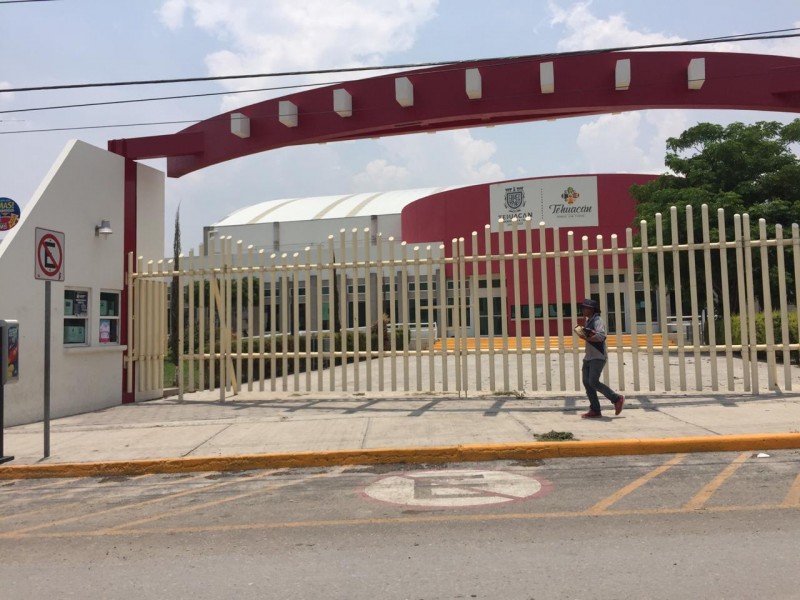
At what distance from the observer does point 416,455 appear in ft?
23.3

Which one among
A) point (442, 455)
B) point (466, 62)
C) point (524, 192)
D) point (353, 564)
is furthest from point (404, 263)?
point (524, 192)

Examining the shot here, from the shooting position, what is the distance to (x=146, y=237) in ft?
43.1

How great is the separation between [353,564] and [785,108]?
1102cm

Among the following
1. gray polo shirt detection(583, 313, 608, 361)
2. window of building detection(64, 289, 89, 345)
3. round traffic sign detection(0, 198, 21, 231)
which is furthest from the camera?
round traffic sign detection(0, 198, 21, 231)

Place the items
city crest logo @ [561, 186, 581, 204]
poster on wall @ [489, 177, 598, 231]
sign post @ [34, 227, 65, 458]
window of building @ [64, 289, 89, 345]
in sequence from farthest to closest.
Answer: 1. city crest logo @ [561, 186, 581, 204]
2. poster on wall @ [489, 177, 598, 231]
3. window of building @ [64, 289, 89, 345]
4. sign post @ [34, 227, 65, 458]

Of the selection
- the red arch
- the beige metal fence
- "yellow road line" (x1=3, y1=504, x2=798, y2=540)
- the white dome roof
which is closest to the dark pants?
the beige metal fence

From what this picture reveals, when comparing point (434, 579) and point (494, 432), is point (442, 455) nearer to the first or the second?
point (494, 432)

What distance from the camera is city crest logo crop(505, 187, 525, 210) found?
113 ft

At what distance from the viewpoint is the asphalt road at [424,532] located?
153 inches

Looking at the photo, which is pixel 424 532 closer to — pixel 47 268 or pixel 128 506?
pixel 128 506

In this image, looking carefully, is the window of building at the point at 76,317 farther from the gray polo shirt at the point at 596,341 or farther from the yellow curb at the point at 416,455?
the gray polo shirt at the point at 596,341

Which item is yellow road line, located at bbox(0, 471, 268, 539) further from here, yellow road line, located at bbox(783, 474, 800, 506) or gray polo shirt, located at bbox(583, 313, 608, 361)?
yellow road line, located at bbox(783, 474, 800, 506)

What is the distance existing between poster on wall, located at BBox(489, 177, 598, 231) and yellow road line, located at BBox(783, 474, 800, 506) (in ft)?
92.0

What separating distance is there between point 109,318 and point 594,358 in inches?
346
